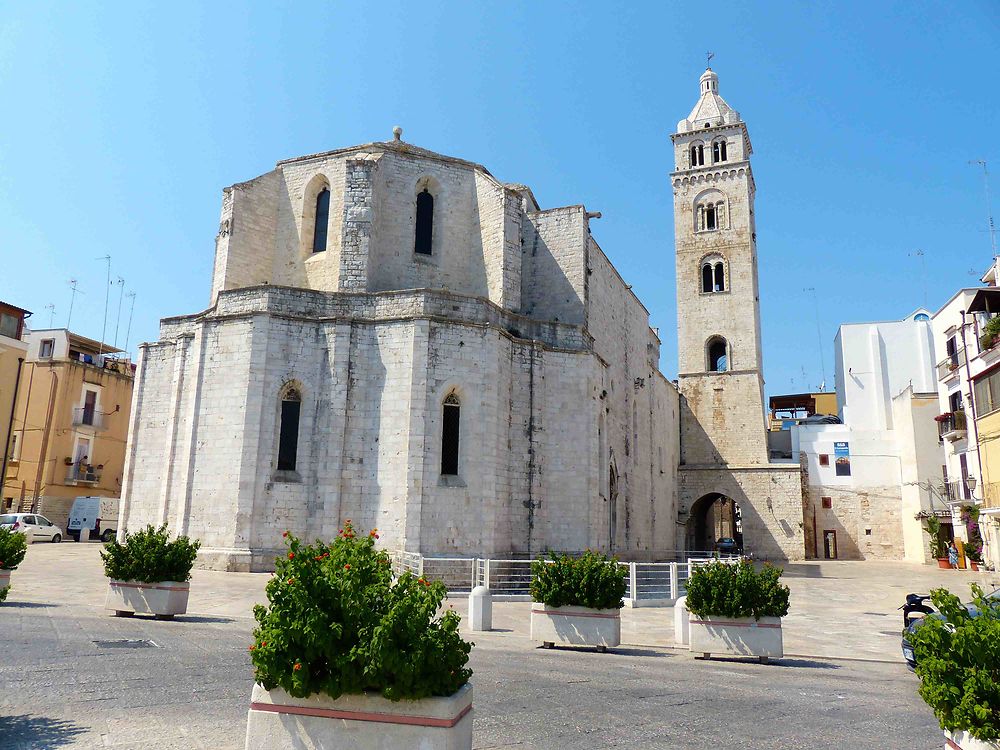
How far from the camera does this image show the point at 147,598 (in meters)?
11.1

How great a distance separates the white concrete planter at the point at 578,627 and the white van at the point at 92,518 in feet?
88.3

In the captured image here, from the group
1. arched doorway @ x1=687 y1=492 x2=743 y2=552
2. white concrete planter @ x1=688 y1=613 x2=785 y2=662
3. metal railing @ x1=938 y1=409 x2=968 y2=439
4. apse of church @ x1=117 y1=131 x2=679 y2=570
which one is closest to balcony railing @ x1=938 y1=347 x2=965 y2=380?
metal railing @ x1=938 y1=409 x2=968 y2=439

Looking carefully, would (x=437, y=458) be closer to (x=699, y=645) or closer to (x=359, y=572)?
(x=699, y=645)

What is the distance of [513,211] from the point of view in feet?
75.0

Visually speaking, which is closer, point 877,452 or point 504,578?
point 504,578

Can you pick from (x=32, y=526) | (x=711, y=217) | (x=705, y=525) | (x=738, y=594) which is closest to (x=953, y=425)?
(x=711, y=217)

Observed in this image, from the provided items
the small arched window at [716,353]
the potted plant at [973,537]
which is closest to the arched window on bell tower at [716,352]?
the small arched window at [716,353]

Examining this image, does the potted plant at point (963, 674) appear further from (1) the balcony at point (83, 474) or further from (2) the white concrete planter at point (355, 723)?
(1) the balcony at point (83, 474)

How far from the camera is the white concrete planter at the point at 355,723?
3.66 meters

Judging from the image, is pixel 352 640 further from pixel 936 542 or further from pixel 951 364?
pixel 936 542

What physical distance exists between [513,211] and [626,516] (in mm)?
12708

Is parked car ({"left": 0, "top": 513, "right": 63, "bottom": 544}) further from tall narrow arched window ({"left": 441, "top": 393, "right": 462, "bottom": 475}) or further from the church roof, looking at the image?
the church roof

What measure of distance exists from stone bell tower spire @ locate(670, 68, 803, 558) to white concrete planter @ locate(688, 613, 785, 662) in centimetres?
2859

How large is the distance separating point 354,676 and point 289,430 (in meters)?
15.9
